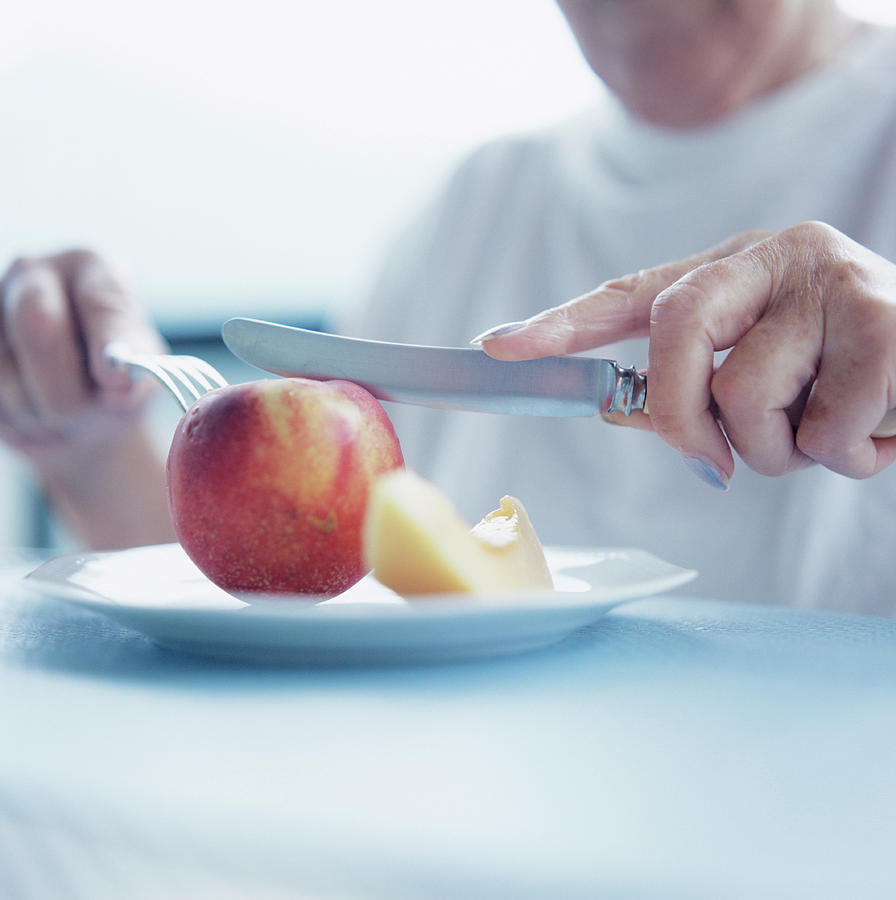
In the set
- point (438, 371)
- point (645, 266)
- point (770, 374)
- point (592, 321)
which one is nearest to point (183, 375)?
point (438, 371)

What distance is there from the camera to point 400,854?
10.4 inches

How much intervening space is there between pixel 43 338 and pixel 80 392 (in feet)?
0.33

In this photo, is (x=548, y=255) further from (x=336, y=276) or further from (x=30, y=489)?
(x=30, y=489)

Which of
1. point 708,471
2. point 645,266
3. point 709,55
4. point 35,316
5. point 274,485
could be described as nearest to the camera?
point 274,485

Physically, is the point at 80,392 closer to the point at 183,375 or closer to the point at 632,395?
the point at 183,375

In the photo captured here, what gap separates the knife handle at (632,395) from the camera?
0.61 metres

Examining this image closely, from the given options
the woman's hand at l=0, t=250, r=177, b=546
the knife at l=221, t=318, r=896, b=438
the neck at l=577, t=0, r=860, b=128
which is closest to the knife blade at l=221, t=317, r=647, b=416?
the knife at l=221, t=318, r=896, b=438

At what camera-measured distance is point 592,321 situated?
656 mm

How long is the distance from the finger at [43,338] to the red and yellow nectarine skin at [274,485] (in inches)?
23.5

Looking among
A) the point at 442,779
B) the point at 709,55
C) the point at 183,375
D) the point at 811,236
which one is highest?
the point at 709,55

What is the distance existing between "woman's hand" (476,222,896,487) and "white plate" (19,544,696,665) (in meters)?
0.11

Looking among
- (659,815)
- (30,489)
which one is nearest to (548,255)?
(659,815)

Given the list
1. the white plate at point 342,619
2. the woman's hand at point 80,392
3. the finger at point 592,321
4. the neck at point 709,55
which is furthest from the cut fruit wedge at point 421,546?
the neck at point 709,55

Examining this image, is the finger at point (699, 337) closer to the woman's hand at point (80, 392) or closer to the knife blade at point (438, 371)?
the knife blade at point (438, 371)
